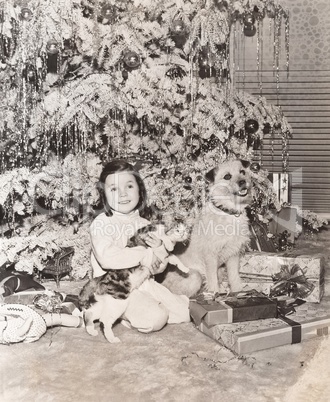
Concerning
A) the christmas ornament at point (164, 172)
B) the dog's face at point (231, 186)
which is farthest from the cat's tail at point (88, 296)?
the christmas ornament at point (164, 172)

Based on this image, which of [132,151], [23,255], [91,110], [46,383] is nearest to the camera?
[46,383]

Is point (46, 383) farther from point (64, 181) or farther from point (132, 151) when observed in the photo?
point (132, 151)

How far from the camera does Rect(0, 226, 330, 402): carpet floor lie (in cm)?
139

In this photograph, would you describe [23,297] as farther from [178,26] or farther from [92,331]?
[178,26]

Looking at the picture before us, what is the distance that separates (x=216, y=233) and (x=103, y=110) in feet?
2.66

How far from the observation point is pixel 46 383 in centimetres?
146

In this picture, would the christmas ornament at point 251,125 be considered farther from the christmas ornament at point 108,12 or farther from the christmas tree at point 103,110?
the christmas ornament at point 108,12

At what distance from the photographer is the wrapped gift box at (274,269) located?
2166 millimetres

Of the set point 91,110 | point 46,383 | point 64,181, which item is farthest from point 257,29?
point 46,383

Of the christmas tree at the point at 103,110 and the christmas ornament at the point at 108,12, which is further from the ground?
the christmas ornament at the point at 108,12

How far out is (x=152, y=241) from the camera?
1.84 metres

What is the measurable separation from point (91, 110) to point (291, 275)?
→ 4.11 ft

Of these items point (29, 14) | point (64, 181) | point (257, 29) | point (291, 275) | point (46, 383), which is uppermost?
point (257, 29)

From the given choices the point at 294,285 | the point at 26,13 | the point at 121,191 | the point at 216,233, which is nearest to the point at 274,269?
the point at 294,285
